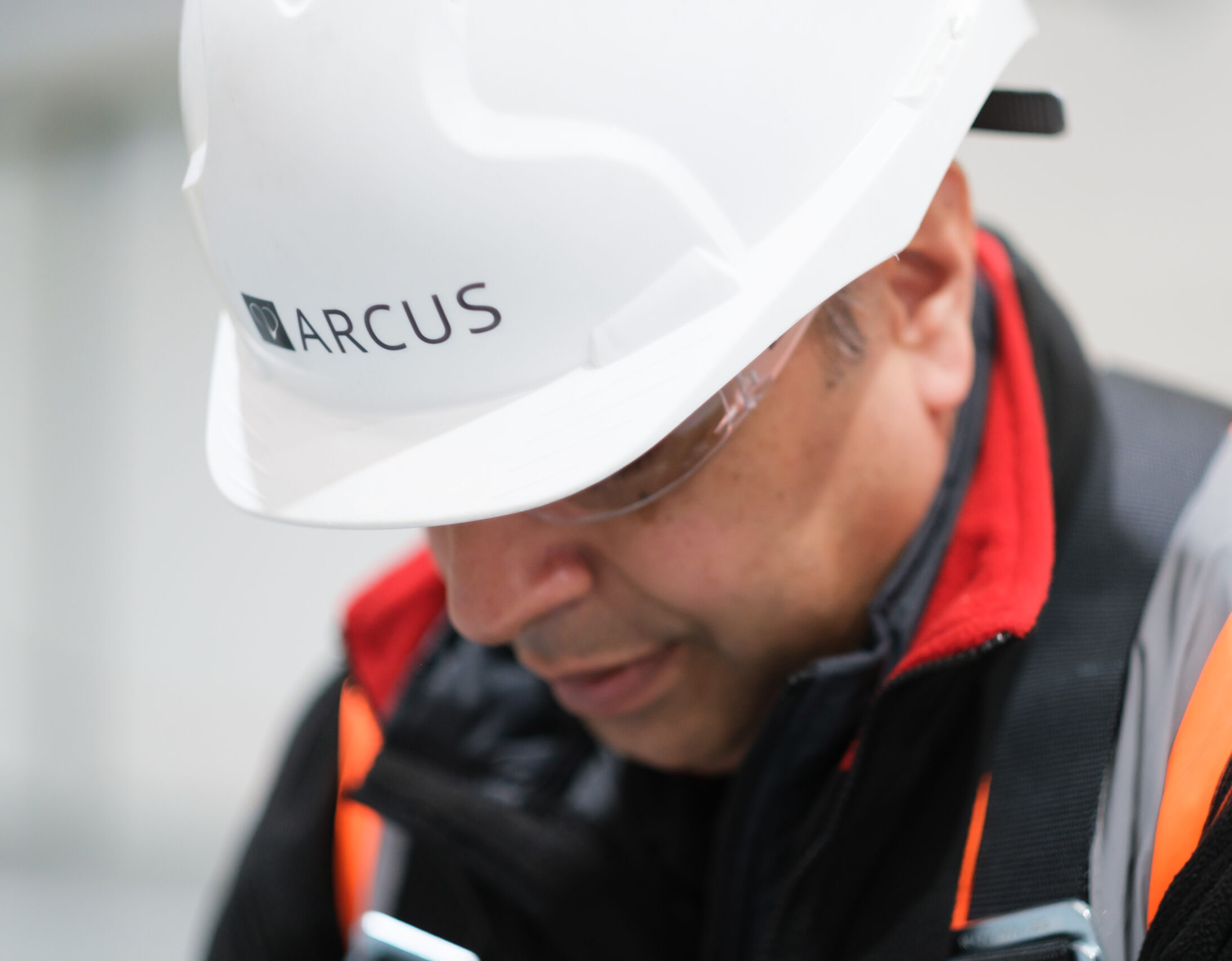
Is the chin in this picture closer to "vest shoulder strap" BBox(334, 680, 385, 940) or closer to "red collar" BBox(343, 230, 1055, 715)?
"red collar" BBox(343, 230, 1055, 715)

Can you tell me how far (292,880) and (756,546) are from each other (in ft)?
2.14

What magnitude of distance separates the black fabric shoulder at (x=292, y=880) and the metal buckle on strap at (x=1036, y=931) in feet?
2.13

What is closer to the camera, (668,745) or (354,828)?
(668,745)

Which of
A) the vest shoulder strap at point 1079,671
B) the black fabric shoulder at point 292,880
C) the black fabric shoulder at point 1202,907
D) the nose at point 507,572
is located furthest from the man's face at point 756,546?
the black fabric shoulder at point 292,880

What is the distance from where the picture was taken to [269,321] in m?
0.64

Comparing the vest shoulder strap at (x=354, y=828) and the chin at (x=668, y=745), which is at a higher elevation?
the chin at (x=668, y=745)

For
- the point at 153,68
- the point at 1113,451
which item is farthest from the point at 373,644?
the point at 153,68

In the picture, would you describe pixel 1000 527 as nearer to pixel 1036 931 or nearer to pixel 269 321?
pixel 1036 931

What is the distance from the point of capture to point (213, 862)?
2.48 m

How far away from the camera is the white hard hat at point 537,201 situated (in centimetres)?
55

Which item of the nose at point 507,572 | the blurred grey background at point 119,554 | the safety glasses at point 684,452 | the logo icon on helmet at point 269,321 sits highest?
the logo icon on helmet at point 269,321

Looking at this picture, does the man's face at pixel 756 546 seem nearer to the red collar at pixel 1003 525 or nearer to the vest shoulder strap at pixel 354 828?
the red collar at pixel 1003 525

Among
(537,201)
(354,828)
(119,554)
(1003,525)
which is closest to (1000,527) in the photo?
(1003,525)

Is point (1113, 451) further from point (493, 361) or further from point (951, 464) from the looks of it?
point (493, 361)
